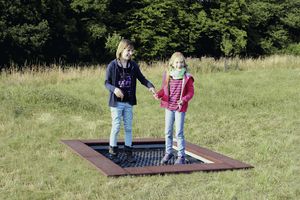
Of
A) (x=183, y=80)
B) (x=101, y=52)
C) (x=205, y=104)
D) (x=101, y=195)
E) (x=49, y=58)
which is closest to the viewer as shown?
(x=101, y=195)

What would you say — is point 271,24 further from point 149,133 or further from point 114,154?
point 114,154

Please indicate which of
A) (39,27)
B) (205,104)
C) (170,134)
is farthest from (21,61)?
(170,134)

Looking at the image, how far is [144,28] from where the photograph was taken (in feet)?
113

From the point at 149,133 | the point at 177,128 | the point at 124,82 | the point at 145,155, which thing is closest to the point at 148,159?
the point at 145,155

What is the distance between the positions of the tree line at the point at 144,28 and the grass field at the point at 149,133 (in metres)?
10.9

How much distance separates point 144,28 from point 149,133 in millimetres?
26264

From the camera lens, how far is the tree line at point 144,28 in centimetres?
2736

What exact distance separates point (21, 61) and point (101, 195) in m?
23.6

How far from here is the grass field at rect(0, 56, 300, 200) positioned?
17.0 ft

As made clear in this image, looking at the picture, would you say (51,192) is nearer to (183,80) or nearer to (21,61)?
(183,80)

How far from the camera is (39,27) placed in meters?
27.3

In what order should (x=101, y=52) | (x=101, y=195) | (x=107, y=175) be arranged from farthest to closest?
(x=101, y=52) < (x=107, y=175) < (x=101, y=195)

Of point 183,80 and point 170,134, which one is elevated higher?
point 183,80

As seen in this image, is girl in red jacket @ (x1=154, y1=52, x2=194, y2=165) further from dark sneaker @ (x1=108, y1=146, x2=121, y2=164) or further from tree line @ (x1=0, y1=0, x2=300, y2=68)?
tree line @ (x1=0, y1=0, x2=300, y2=68)
